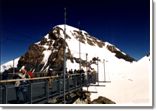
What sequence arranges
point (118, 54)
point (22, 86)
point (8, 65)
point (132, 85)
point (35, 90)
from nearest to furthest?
point (22, 86) < point (132, 85) < point (35, 90) < point (118, 54) < point (8, 65)

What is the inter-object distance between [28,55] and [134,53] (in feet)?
5.95

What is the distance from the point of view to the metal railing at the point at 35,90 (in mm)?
9352

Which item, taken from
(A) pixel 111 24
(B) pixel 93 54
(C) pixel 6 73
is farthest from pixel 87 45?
(C) pixel 6 73

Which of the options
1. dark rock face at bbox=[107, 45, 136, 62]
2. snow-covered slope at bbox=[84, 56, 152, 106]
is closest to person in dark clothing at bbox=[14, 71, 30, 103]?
snow-covered slope at bbox=[84, 56, 152, 106]

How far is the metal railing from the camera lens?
935 cm

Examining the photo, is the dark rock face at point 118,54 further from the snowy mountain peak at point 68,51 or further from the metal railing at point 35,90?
the metal railing at point 35,90

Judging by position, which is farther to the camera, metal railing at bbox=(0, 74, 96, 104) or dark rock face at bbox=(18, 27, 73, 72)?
dark rock face at bbox=(18, 27, 73, 72)

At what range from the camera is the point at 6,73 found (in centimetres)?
1029

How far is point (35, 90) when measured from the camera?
987 cm

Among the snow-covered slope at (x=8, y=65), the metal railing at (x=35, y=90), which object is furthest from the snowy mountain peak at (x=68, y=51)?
the metal railing at (x=35, y=90)

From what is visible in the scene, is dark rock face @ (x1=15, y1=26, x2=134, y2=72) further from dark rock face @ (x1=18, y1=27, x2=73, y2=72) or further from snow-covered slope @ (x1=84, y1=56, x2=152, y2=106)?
snow-covered slope @ (x1=84, y1=56, x2=152, y2=106)

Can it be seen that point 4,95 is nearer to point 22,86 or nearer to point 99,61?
point 22,86

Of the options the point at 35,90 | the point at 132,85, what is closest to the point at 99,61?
the point at 132,85

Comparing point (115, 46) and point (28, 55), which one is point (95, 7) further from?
point (28, 55)
